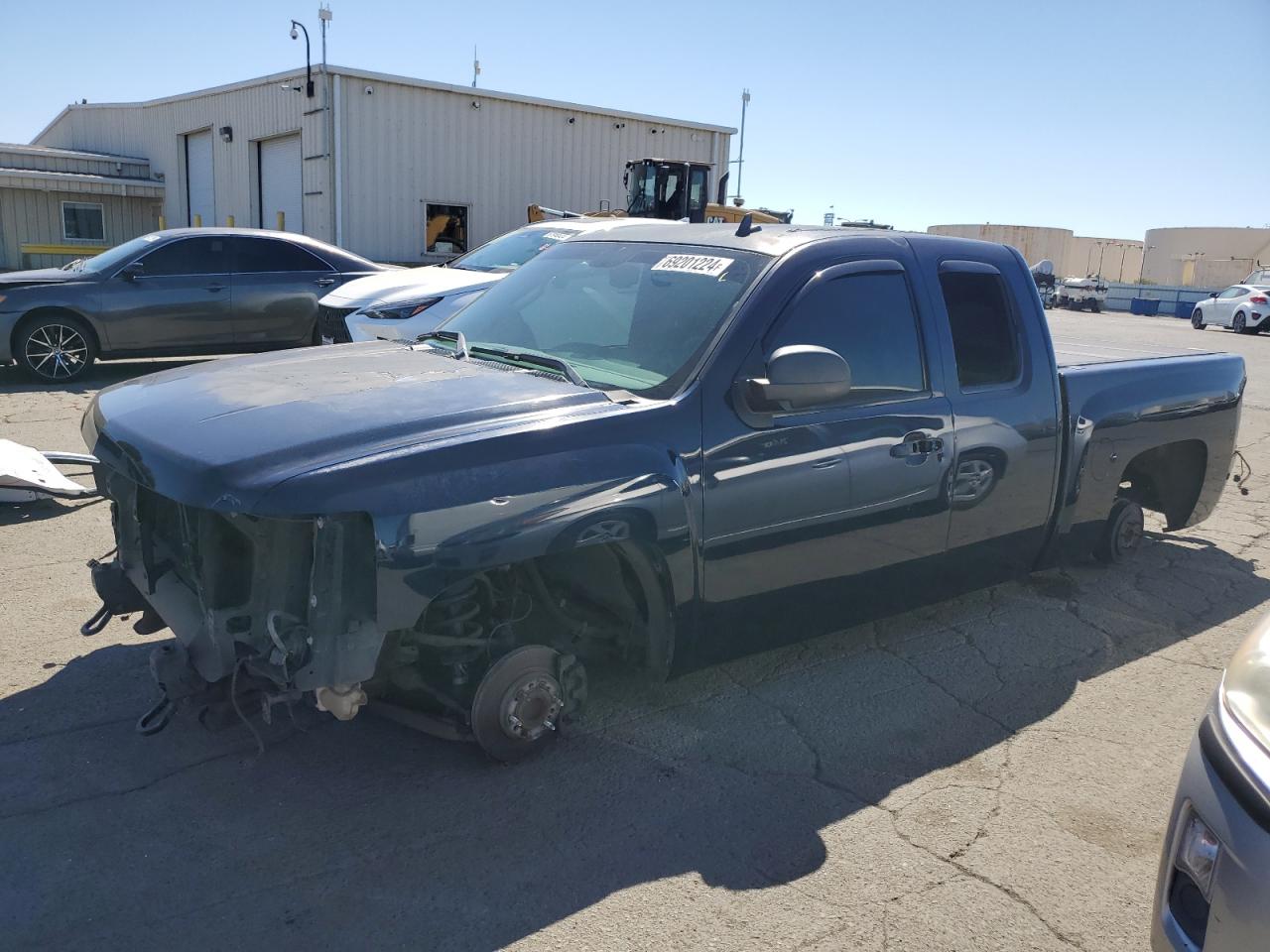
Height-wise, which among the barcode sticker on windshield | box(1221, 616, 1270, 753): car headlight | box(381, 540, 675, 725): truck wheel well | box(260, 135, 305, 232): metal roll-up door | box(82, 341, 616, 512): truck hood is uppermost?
box(260, 135, 305, 232): metal roll-up door

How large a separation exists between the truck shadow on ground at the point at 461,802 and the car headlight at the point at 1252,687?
1157 mm

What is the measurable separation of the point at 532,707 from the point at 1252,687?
204 centimetres

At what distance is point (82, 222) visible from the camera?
104ft

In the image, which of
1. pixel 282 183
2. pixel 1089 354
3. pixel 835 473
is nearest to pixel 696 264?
pixel 835 473

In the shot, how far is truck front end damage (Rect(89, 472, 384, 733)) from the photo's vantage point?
9.21ft

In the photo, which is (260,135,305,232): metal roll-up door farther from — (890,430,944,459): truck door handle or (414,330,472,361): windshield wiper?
(890,430,944,459): truck door handle

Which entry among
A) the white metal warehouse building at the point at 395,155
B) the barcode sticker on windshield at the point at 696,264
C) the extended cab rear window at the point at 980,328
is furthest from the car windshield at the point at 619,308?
the white metal warehouse building at the point at 395,155

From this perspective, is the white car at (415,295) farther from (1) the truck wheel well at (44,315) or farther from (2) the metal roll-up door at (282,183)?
(2) the metal roll-up door at (282,183)

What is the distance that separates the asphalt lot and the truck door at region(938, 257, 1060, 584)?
541 mm

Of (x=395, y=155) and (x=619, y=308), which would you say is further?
(x=395, y=155)

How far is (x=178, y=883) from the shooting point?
2.81 m

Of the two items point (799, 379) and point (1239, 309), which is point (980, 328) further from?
point (1239, 309)

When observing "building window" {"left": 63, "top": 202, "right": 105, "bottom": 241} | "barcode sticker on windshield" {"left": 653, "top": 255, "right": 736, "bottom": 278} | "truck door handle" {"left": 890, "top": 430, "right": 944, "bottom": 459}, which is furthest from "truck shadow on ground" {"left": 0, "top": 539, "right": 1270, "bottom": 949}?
"building window" {"left": 63, "top": 202, "right": 105, "bottom": 241}

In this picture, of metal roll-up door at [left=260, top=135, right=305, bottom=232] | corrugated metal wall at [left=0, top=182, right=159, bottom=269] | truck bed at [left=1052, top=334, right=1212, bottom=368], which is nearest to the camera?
truck bed at [left=1052, top=334, right=1212, bottom=368]
